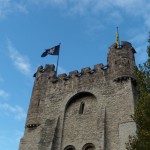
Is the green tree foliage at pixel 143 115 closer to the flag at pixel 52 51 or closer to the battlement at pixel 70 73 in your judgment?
the battlement at pixel 70 73

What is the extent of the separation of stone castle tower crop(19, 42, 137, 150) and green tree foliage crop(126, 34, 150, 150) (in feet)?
12.8

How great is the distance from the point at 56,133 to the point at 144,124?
27.2 feet

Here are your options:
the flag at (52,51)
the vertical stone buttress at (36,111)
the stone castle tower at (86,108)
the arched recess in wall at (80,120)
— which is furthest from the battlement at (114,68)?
the flag at (52,51)

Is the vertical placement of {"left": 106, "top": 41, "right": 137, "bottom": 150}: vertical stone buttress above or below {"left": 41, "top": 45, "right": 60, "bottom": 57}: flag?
below

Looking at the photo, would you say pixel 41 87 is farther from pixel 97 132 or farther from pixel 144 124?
pixel 144 124

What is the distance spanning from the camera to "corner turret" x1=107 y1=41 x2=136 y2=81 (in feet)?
61.6

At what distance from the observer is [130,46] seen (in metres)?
20.8

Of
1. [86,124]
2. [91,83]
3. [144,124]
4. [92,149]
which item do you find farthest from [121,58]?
[144,124]

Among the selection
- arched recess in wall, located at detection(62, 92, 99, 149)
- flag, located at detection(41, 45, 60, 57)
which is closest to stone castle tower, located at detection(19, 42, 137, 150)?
arched recess in wall, located at detection(62, 92, 99, 149)

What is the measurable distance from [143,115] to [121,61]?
8409 mm

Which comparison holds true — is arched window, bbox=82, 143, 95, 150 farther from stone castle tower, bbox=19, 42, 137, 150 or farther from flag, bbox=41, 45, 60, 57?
flag, bbox=41, 45, 60, 57

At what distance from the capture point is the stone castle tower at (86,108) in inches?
669

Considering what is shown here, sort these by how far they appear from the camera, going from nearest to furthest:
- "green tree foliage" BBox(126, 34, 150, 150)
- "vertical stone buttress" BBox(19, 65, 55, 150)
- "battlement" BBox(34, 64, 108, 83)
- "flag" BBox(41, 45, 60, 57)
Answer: "green tree foliage" BBox(126, 34, 150, 150), "vertical stone buttress" BBox(19, 65, 55, 150), "battlement" BBox(34, 64, 108, 83), "flag" BBox(41, 45, 60, 57)

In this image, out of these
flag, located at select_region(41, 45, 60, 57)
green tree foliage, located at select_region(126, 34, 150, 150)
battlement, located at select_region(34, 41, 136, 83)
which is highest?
flag, located at select_region(41, 45, 60, 57)
